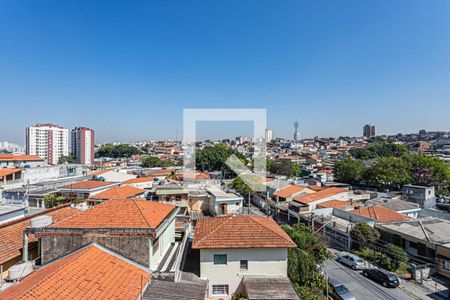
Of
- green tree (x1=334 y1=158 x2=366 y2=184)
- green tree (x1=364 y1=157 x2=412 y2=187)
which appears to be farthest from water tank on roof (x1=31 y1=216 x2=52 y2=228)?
green tree (x1=334 y1=158 x2=366 y2=184)

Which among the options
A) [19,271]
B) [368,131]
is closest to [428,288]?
[19,271]

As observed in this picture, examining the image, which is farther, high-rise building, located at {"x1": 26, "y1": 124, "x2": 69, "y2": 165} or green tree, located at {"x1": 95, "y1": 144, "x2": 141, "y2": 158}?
green tree, located at {"x1": 95, "y1": 144, "x2": 141, "y2": 158}

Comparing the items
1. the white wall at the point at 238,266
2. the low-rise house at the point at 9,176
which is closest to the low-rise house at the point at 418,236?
the white wall at the point at 238,266

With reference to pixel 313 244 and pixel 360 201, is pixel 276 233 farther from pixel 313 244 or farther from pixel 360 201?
pixel 360 201

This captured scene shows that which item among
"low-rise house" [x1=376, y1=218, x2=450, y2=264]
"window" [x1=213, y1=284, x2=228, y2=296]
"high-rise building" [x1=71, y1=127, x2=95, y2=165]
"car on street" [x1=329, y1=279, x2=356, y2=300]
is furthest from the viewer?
"high-rise building" [x1=71, y1=127, x2=95, y2=165]

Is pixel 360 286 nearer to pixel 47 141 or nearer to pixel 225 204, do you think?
pixel 225 204

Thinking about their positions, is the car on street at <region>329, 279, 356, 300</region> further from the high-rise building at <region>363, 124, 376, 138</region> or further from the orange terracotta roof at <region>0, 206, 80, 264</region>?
the high-rise building at <region>363, 124, 376, 138</region>

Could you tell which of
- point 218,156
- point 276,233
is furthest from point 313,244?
point 218,156
